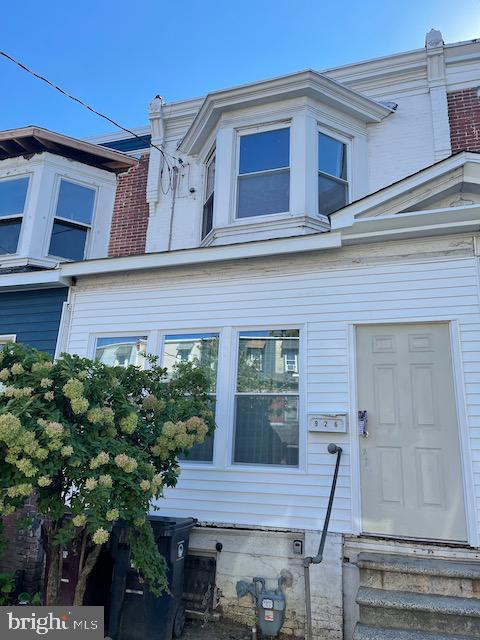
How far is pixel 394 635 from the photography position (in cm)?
336

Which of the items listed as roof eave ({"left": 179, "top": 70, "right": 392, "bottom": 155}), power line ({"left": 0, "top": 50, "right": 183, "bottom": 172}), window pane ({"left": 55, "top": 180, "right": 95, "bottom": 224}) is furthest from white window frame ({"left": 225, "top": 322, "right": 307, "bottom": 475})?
window pane ({"left": 55, "top": 180, "right": 95, "bottom": 224})

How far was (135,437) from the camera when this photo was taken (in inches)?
145

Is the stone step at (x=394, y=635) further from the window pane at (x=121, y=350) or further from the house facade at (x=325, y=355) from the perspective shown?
the window pane at (x=121, y=350)

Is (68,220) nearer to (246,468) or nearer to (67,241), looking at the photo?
(67,241)

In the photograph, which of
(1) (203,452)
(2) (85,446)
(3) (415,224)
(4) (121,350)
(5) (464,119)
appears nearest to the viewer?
(2) (85,446)

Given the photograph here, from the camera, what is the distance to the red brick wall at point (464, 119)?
20.9 ft

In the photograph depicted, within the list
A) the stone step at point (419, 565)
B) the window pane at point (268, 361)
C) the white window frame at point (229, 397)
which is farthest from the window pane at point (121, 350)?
the stone step at point (419, 565)

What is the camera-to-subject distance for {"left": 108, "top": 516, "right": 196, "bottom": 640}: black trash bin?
3.79 meters

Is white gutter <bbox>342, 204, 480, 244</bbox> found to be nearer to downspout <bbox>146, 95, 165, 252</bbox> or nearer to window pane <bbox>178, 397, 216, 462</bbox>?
window pane <bbox>178, 397, 216, 462</bbox>

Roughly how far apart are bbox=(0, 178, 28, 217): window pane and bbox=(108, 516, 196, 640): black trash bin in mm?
5852

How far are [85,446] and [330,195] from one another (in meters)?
4.87

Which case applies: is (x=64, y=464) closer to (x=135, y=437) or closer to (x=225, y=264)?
(x=135, y=437)

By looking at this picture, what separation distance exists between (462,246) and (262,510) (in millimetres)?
3328

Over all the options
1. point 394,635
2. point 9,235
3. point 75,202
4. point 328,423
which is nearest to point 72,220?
point 75,202
